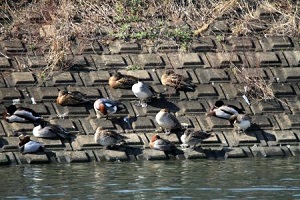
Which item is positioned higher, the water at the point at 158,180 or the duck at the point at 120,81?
the duck at the point at 120,81

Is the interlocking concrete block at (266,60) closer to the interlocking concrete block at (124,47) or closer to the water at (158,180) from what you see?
the interlocking concrete block at (124,47)

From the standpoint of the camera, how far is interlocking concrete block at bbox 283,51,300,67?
24.6 m

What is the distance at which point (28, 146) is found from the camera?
68.7 ft

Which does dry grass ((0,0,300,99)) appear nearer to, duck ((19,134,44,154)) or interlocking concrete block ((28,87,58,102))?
interlocking concrete block ((28,87,58,102))

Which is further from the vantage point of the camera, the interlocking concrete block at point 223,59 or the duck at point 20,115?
the interlocking concrete block at point 223,59

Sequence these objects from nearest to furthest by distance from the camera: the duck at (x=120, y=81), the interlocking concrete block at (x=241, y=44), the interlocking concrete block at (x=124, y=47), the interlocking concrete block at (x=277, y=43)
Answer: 1. the duck at (x=120, y=81)
2. the interlocking concrete block at (x=124, y=47)
3. the interlocking concrete block at (x=241, y=44)
4. the interlocking concrete block at (x=277, y=43)

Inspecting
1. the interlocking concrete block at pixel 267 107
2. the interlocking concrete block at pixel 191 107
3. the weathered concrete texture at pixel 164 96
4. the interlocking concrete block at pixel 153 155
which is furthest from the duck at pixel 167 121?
the interlocking concrete block at pixel 267 107

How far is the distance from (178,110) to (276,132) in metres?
2.06

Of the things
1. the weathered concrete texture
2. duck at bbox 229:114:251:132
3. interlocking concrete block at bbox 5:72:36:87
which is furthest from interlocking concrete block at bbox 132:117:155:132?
interlocking concrete block at bbox 5:72:36:87

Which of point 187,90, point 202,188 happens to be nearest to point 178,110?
point 187,90

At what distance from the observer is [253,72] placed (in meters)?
24.1

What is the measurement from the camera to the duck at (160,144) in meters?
21.4

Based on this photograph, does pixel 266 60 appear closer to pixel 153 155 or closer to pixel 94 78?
pixel 94 78

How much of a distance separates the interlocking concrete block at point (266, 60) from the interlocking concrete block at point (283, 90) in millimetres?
714
